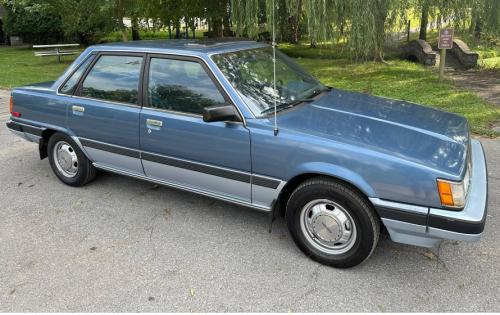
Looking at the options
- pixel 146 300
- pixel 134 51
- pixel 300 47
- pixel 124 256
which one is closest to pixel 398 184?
pixel 146 300

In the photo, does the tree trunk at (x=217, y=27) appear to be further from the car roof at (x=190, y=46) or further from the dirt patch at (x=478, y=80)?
the car roof at (x=190, y=46)

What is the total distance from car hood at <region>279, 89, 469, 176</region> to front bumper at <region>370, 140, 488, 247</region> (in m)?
0.26

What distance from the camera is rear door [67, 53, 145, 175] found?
407 cm

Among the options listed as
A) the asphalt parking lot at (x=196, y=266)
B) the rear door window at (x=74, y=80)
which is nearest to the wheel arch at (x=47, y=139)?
the rear door window at (x=74, y=80)

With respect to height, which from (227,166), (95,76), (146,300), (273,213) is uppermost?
(95,76)

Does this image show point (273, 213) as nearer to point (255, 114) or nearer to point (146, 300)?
point (255, 114)

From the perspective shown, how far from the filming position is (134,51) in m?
4.13

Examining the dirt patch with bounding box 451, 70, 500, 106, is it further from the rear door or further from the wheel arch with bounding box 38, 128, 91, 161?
the wheel arch with bounding box 38, 128, 91, 161

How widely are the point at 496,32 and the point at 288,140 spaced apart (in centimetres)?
863

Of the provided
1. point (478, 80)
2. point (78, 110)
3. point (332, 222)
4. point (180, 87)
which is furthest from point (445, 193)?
point (478, 80)

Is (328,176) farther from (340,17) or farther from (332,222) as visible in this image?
(340,17)

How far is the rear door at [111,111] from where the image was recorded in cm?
407

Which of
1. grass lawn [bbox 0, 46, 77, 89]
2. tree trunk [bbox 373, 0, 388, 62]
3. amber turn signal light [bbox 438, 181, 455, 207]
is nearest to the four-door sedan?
amber turn signal light [bbox 438, 181, 455, 207]

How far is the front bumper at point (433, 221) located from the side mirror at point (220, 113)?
124 centimetres
